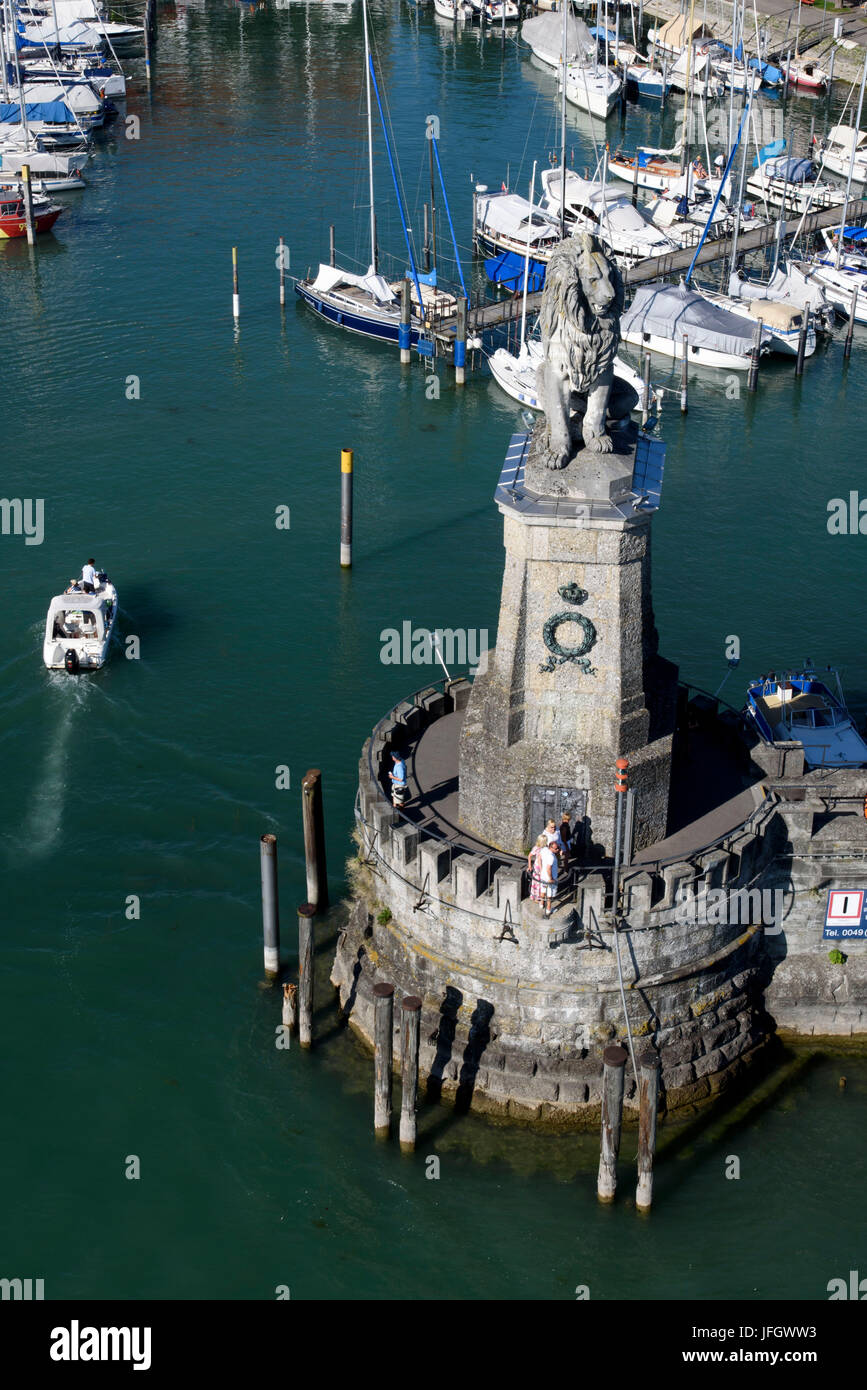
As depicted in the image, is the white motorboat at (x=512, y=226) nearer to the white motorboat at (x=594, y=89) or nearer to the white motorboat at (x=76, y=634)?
the white motorboat at (x=594, y=89)

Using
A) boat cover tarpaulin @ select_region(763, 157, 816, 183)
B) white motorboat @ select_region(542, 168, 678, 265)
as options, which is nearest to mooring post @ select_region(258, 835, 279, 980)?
white motorboat @ select_region(542, 168, 678, 265)

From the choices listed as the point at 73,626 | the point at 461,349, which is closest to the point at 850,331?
the point at 461,349

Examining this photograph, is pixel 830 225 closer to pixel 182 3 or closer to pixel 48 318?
pixel 48 318

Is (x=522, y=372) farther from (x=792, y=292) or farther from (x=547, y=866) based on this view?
(x=547, y=866)

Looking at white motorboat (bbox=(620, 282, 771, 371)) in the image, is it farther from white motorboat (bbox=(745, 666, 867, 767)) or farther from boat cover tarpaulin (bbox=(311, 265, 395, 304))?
white motorboat (bbox=(745, 666, 867, 767))

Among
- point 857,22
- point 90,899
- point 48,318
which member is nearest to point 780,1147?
point 90,899
